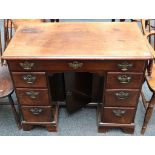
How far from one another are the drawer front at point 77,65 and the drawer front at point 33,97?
17 cm

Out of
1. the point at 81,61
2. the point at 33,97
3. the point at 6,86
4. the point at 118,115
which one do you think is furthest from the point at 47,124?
the point at 81,61

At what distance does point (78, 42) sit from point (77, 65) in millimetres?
154

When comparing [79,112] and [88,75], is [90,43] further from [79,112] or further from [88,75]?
[79,112]

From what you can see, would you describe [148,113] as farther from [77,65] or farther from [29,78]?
[29,78]

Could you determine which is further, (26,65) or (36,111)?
(36,111)

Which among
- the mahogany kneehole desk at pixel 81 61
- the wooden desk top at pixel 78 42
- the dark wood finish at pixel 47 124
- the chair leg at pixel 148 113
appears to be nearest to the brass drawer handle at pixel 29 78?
the mahogany kneehole desk at pixel 81 61

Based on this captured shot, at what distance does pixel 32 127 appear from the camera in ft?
5.08

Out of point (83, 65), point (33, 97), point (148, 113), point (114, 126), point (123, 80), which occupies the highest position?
point (83, 65)

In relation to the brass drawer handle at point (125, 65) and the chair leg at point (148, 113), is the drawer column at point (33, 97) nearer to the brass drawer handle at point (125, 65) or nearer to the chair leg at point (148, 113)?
the brass drawer handle at point (125, 65)

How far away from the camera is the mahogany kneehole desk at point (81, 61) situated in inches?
43.1

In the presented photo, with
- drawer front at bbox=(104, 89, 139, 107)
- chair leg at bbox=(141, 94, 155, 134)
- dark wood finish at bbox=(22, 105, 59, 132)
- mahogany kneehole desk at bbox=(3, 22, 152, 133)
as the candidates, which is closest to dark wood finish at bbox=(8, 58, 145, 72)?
mahogany kneehole desk at bbox=(3, 22, 152, 133)

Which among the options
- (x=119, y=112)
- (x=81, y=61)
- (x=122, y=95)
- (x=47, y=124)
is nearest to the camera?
(x=81, y=61)

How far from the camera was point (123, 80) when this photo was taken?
118 centimetres

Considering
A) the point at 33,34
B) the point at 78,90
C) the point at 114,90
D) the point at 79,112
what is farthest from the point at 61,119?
the point at 33,34
